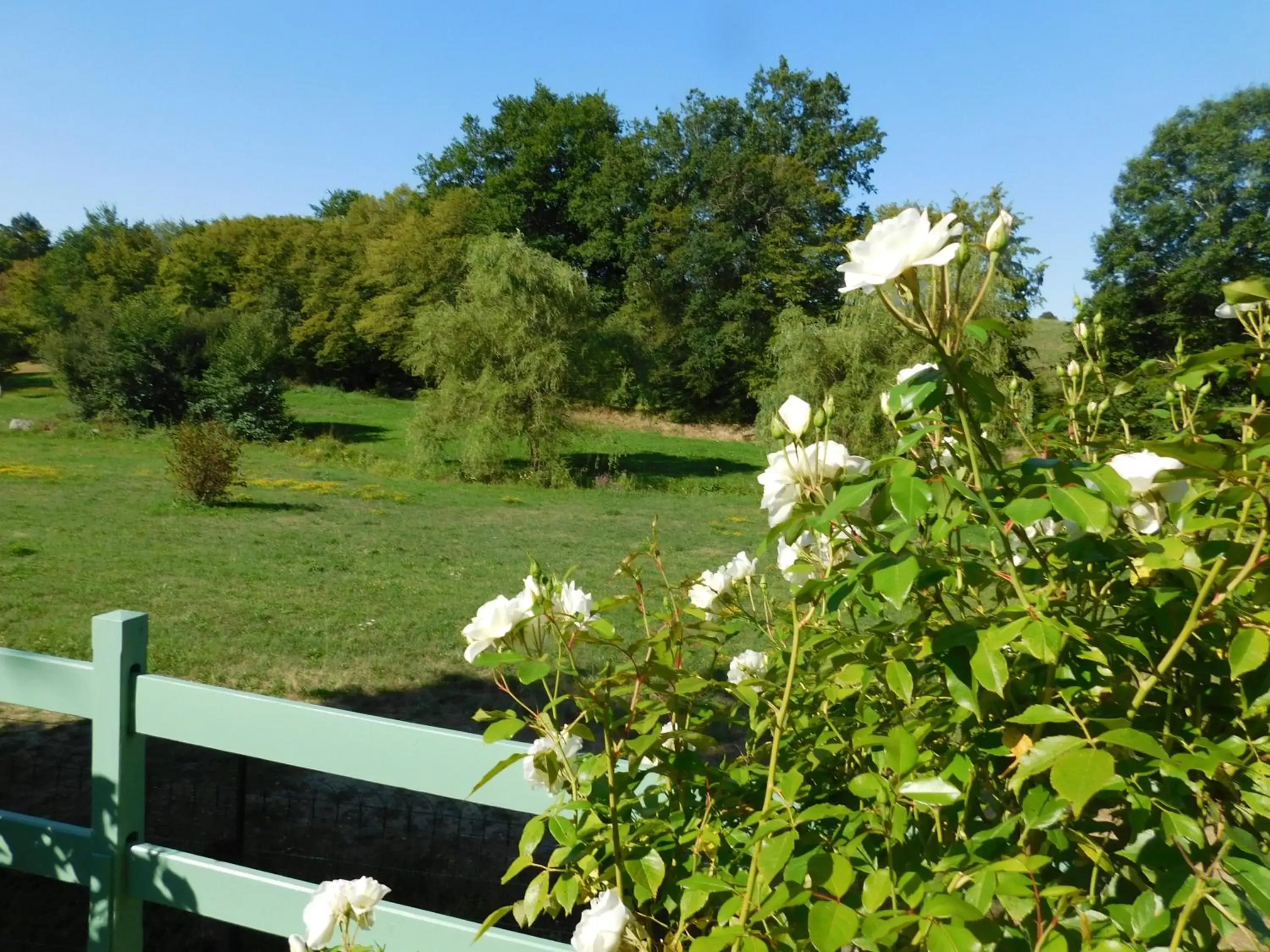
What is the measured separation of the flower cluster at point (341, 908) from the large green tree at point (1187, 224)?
2522 cm

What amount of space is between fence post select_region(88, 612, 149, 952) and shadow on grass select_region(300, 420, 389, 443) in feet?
70.2

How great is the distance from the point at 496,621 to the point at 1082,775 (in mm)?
559

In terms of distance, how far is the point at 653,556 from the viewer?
1.20 m

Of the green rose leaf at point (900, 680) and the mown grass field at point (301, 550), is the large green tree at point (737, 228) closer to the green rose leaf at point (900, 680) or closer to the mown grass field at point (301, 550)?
the mown grass field at point (301, 550)

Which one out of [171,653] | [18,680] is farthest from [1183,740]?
[171,653]

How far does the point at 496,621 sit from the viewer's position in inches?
40.7

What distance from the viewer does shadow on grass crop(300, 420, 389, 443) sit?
76.9 ft

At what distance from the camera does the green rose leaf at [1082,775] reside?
0.72m

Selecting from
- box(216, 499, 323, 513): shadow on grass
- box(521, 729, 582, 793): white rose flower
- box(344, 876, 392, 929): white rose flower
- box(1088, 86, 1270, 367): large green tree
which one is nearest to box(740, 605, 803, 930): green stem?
box(521, 729, 582, 793): white rose flower

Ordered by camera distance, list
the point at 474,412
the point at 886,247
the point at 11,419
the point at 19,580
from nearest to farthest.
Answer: the point at 886,247, the point at 19,580, the point at 474,412, the point at 11,419

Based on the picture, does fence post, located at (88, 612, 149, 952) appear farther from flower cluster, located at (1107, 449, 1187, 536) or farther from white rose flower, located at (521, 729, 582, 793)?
flower cluster, located at (1107, 449, 1187, 536)

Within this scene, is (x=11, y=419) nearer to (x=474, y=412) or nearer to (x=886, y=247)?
(x=474, y=412)

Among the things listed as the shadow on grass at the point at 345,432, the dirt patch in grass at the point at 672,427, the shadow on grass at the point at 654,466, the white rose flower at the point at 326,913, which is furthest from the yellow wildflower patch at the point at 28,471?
the dirt patch in grass at the point at 672,427

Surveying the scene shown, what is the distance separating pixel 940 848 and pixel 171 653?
5769mm
